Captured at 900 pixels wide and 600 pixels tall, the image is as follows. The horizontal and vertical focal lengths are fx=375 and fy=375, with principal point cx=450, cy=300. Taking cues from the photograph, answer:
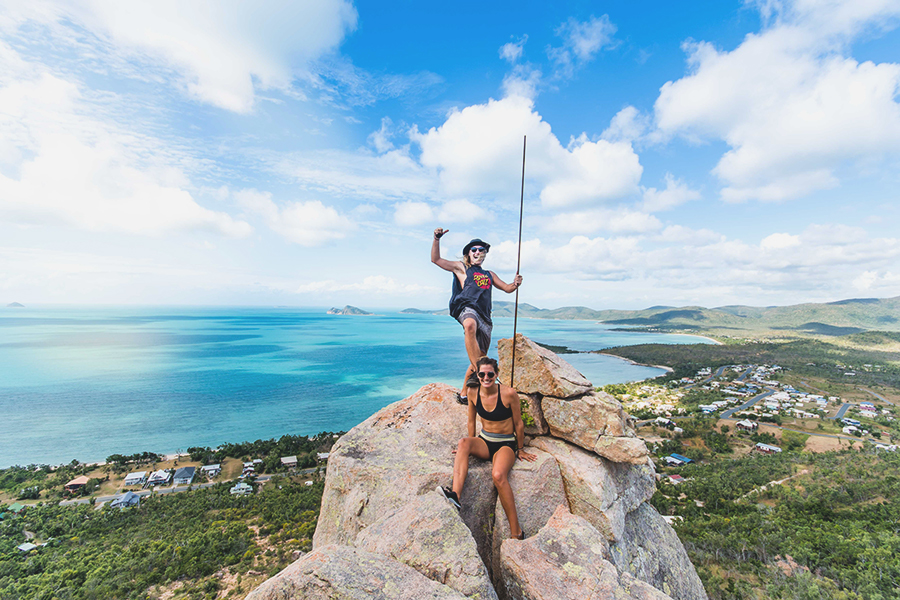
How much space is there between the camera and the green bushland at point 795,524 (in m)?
17.3

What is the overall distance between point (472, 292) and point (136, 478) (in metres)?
47.7

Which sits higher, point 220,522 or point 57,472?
point 220,522

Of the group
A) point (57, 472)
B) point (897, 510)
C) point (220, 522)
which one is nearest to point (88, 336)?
point (57, 472)

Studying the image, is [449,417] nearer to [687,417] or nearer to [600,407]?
[600,407]

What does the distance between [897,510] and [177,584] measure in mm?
42975

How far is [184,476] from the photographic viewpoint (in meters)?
38.3

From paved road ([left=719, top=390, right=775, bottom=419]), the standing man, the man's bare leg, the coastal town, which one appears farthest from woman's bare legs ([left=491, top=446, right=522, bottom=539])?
paved road ([left=719, top=390, right=775, bottom=419])

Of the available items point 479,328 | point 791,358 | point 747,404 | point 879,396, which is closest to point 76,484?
point 479,328

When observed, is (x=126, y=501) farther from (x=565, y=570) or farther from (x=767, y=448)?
(x=767, y=448)

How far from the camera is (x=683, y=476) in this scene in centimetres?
3519

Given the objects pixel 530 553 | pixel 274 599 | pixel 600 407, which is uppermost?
pixel 600 407

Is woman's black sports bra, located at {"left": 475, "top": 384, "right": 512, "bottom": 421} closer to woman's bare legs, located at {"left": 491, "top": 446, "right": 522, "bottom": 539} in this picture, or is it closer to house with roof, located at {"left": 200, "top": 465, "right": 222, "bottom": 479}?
woman's bare legs, located at {"left": 491, "top": 446, "right": 522, "bottom": 539}

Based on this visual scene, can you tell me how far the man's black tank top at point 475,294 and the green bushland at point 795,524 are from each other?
1880cm

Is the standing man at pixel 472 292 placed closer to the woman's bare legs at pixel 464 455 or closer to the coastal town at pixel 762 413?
the woman's bare legs at pixel 464 455
